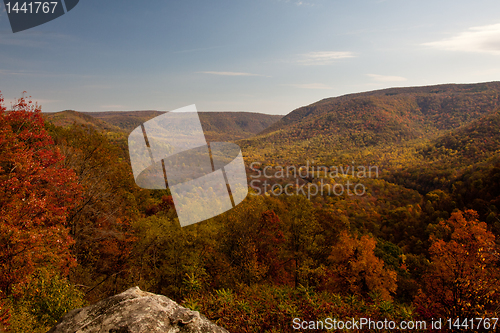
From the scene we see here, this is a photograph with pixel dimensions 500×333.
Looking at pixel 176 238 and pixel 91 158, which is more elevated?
pixel 91 158

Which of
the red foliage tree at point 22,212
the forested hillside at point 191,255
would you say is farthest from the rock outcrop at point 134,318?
the red foliage tree at point 22,212

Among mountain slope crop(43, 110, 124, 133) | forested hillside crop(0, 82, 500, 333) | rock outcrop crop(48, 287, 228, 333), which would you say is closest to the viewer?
rock outcrop crop(48, 287, 228, 333)

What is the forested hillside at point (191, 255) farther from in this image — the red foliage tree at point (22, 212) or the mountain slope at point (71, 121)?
the mountain slope at point (71, 121)

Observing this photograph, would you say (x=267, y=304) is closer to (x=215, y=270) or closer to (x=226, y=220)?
(x=215, y=270)

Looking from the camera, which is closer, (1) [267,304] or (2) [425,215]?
(1) [267,304]

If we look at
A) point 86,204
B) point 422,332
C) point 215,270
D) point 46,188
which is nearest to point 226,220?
point 215,270

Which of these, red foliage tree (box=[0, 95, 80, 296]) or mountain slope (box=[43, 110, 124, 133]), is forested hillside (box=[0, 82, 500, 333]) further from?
mountain slope (box=[43, 110, 124, 133])

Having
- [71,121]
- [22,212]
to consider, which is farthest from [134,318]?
[71,121]

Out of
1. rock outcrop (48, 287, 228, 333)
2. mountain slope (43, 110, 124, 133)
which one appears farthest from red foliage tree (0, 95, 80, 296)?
mountain slope (43, 110, 124, 133)
